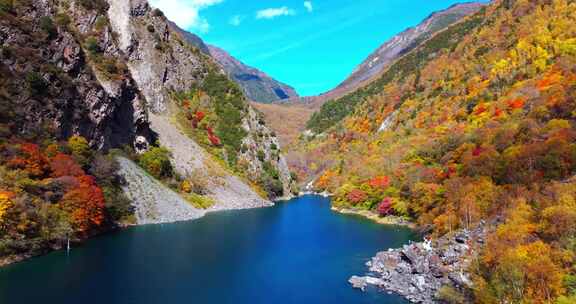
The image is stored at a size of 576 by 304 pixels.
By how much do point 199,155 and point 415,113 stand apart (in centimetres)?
7953

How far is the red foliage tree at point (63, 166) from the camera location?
59594mm

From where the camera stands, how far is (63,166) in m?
60.7

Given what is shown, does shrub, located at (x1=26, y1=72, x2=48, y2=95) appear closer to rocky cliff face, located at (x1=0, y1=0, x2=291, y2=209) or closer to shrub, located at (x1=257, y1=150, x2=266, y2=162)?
rocky cliff face, located at (x1=0, y1=0, x2=291, y2=209)

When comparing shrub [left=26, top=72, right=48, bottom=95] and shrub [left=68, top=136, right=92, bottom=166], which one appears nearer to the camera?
shrub [left=26, top=72, right=48, bottom=95]

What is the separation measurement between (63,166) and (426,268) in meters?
49.7

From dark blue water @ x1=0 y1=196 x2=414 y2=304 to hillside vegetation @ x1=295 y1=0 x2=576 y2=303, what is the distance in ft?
34.7

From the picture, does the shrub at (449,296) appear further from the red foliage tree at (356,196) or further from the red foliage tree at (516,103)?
the red foliage tree at (516,103)

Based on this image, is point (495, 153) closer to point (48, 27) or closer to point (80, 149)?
point (80, 149)

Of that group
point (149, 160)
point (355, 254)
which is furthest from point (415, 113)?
point (355, 254)

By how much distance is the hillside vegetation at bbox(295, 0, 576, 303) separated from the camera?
33.7 metres

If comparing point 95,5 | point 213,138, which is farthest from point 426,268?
point 95,5

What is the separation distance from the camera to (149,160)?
298ft

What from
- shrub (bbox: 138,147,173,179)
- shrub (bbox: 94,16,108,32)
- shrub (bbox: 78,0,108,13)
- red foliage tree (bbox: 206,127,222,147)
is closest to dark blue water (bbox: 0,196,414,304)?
shrub (bbox: 138,147,173,179)

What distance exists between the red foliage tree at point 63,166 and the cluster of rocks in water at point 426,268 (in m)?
42.4
